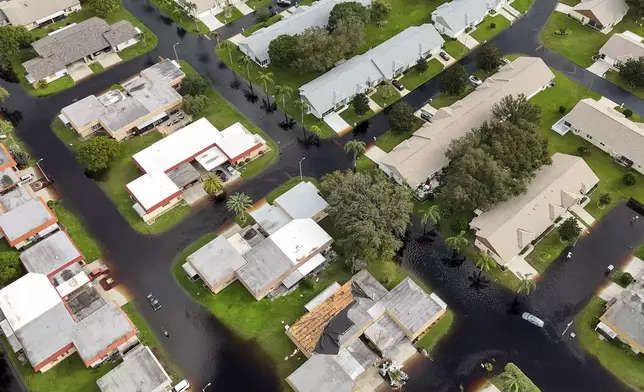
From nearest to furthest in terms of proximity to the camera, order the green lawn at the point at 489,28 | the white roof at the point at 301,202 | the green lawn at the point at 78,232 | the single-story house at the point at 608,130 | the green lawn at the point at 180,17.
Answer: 1. the green lawn at the point at 78,232
2. the white roof at the point at 301,202
3. the single-story house at the point at 608,130
4. the green lawn at the point at 489,28
5. the green lawn at the point at 180,17

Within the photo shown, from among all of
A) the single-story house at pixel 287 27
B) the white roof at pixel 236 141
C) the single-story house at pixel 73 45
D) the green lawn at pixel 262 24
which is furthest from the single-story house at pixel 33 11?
the white roof at pixel 236 141

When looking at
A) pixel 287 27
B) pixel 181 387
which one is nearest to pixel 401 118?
pixel 287 27

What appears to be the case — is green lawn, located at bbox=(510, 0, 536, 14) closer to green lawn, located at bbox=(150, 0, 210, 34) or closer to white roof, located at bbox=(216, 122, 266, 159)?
white roof, located at bbox=(216, 122, 266, 159)

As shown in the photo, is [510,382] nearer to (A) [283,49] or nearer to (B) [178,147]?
(B) [178,147]

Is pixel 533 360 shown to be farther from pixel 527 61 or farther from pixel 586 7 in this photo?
pixel 586 7

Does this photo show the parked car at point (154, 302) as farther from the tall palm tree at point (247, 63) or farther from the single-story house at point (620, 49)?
the single-story house at point (620, 49)

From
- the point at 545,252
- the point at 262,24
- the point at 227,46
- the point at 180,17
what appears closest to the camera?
the point at 545,252

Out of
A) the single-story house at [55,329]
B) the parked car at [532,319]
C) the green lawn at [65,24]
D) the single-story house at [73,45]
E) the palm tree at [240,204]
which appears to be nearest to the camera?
the single-story house at [55,329]
